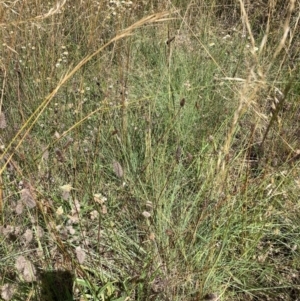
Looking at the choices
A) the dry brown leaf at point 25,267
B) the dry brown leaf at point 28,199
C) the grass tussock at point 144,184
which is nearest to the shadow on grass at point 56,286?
the grass tussock at point 144,184

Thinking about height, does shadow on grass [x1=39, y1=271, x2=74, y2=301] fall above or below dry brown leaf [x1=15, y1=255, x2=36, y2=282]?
below

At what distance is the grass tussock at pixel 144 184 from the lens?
1.28 m

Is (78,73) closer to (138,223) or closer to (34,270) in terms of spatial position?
(138,223)

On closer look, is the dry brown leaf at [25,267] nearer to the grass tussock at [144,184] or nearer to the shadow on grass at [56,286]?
the grass tussock at [144,184]

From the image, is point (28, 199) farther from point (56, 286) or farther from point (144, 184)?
point (144, 184)

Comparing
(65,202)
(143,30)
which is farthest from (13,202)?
(143,30)

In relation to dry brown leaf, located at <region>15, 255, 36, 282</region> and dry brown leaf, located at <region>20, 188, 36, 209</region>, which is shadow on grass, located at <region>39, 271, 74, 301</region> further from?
dry brown leaf, located at <region>20, 188, 36, 209</region>

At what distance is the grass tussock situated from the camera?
128cm

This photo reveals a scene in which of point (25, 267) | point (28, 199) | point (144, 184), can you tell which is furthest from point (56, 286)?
point (144, 184)

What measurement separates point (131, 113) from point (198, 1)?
108cm

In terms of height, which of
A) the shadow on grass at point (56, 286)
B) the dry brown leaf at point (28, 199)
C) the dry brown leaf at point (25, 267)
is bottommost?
the shadow on grass at point (56, 286)

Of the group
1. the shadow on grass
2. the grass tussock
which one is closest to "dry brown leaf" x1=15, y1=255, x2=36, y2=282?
the grass tussock

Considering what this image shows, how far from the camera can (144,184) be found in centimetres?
164

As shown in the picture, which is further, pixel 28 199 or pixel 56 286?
pixel 56 286
